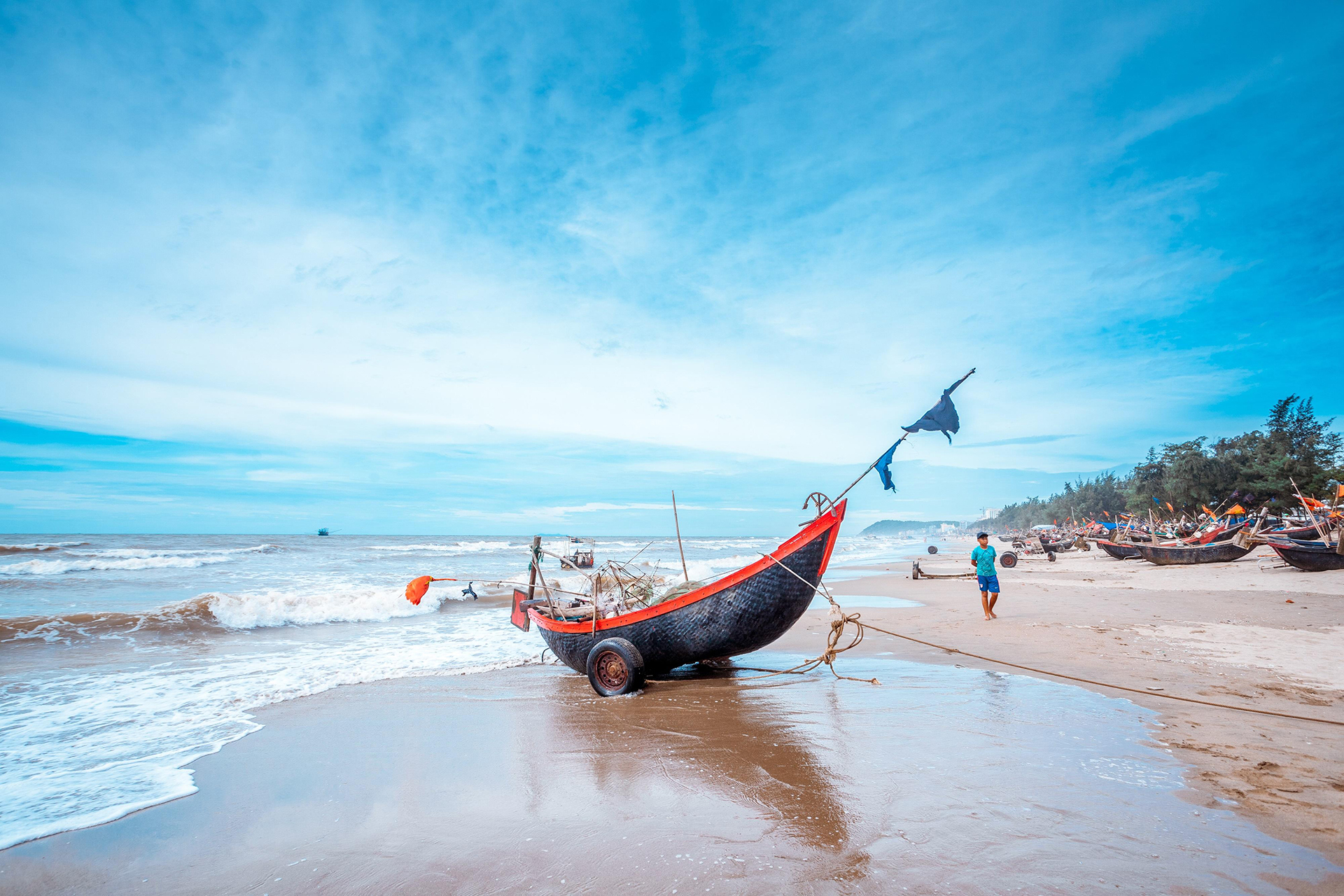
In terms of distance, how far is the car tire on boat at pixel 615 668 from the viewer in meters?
7.75

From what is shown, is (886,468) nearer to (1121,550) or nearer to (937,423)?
(937,423)

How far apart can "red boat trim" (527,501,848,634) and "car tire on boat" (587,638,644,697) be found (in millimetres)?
315

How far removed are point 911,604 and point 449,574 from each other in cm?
2212

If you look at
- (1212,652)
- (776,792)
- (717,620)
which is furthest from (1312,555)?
(776,792)

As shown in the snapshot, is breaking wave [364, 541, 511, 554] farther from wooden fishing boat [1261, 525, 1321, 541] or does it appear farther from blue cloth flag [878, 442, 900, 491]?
wooden fishing boat [1261, 525, 1321, 541]

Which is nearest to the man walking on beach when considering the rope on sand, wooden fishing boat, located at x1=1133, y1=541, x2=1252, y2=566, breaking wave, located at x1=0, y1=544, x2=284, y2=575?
the rope on sand

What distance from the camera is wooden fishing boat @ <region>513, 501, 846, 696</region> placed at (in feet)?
24.3

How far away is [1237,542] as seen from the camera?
2238cm

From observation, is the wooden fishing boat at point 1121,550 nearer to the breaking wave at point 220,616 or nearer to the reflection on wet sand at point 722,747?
the reflection on wet sand at point 722,747

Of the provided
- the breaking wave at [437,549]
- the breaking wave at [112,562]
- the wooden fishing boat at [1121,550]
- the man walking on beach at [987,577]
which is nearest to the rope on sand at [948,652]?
the man walking on beach at [987,577]

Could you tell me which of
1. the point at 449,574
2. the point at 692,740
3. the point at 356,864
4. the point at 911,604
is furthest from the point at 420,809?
the point at 449,574

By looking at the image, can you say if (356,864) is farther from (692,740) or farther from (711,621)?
(711,621)

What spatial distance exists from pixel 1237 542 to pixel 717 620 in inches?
1005

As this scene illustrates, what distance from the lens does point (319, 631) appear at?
46.5 ft
